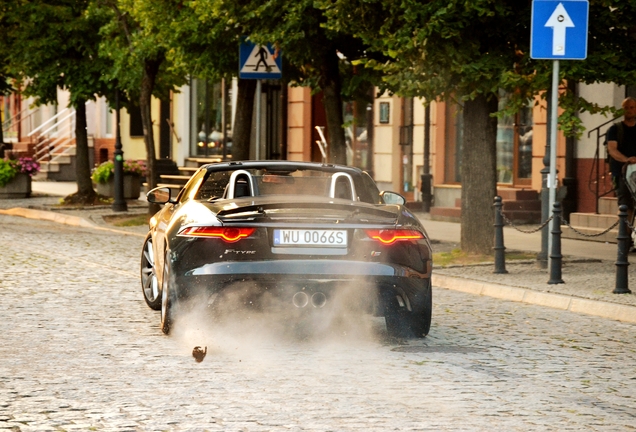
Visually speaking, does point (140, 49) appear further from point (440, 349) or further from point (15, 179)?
point (440, 349)

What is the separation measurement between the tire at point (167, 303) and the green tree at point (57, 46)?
16.8m

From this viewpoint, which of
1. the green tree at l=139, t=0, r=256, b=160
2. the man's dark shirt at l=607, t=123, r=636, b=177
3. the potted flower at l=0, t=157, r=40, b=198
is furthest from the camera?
the potted flower at l=0, t=157, r=40, b=198

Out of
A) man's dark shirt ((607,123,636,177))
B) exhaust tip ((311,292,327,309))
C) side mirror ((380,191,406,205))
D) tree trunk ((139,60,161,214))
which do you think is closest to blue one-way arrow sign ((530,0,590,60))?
side mirror ((380,191,406,205))

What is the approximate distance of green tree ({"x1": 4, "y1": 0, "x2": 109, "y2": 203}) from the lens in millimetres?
25969

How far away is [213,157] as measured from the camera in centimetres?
3678

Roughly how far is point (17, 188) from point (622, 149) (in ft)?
59.9

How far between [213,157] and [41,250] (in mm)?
19805

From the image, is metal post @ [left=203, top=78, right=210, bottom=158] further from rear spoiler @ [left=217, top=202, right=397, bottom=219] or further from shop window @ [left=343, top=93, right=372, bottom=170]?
rear spoiler @ [left=217, top=202, right=397, bottom=219]

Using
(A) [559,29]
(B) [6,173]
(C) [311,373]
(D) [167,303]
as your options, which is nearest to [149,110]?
(B) [6,173]

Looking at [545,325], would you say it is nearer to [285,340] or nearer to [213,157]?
[285,340]

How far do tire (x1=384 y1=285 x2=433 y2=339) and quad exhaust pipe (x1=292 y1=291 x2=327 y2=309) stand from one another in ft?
1.54

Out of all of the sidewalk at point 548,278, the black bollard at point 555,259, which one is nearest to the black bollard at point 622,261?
the sidewalk at point 548,278

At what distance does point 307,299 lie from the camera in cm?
866

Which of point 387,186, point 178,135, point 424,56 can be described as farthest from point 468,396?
point 178,135
